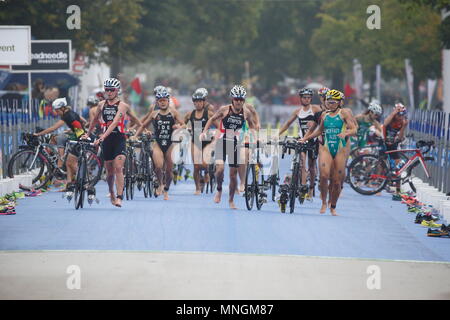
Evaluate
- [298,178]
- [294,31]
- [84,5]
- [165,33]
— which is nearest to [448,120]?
[298,178]

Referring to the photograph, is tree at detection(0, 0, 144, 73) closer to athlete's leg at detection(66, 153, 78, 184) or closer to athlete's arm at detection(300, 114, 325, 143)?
athlete's leg at detection(66, 153, 78, 184)

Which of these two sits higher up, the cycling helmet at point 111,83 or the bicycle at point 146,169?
the cycling helmet at point 111,83

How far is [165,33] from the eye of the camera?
55.0 metres

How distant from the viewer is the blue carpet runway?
12898 mm

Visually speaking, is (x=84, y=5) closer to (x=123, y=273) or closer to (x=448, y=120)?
(x=448, y=120)

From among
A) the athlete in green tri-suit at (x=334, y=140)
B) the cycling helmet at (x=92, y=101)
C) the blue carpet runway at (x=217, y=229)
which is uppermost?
the cycling helmet at (x=92, y=101)

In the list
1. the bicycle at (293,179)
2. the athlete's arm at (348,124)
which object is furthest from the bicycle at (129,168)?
the athlete's arm at (348,124)

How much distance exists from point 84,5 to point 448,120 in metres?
21.9

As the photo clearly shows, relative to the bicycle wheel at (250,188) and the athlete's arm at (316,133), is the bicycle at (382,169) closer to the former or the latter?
the athlete's arm at (316,133)

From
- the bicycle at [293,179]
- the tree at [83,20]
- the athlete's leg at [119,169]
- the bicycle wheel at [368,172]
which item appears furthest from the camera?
the tree at [83,20]

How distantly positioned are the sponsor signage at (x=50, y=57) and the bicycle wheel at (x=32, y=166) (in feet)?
26.2

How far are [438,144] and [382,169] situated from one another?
135 centimetres

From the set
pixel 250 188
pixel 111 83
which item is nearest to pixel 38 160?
pixel 111 83

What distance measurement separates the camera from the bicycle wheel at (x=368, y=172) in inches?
808
